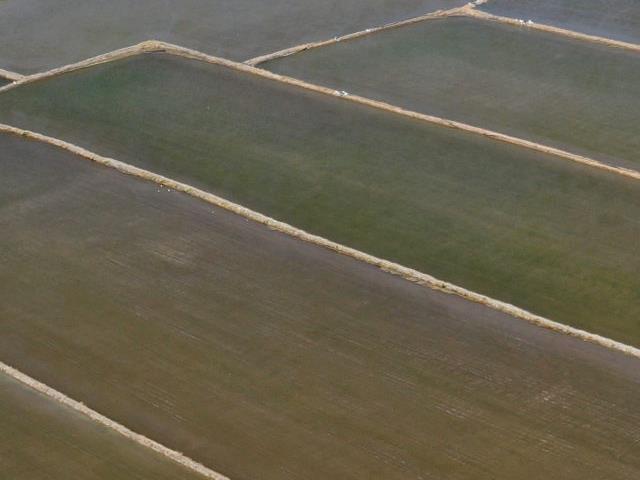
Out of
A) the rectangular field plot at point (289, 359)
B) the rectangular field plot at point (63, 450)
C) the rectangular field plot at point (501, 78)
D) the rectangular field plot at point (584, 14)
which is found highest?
the rectangular field plot at point (584, 14)

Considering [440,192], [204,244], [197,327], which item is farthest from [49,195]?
[440,192]

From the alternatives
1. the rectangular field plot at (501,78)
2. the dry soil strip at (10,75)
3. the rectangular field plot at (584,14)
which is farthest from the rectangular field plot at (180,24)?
the rectangular field plot at (584,14)

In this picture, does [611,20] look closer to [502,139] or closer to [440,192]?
[502,139]

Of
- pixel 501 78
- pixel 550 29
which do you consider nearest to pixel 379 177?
pixel 501 78

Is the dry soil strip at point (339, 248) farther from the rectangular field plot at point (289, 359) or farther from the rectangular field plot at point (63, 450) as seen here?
the rectangular field plot at point (63, 450)

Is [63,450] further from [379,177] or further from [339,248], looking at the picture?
[379,177]

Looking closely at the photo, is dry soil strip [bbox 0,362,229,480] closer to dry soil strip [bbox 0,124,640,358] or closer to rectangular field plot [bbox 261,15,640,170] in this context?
dry soil strip [bbox 0,124,640,358]
